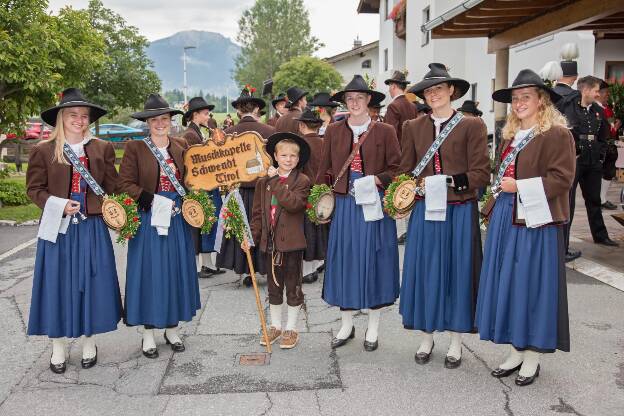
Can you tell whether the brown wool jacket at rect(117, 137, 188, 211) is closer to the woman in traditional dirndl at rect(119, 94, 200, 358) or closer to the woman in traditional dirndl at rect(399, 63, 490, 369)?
the woman in traditional dirndl at rect(119, 94, 200, 358)

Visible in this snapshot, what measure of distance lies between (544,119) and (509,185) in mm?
512

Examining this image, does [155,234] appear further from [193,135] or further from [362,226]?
[193,135]

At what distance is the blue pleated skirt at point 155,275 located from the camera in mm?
4918

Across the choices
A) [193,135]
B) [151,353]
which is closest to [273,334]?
[151,353]

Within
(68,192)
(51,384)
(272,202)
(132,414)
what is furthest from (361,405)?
(68,192)

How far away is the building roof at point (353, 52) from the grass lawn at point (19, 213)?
33911 mm

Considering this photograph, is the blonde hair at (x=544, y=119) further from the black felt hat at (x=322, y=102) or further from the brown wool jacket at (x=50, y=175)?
the black felt hat at (x=322, y=102)

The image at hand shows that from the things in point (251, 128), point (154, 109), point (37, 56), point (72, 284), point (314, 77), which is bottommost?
point (72, 284)

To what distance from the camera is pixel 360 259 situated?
5.05 metres

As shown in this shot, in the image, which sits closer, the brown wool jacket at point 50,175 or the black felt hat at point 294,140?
the brown wool jacket at point 50,175

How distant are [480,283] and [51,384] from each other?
10.6 feet

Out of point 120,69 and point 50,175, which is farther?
point 120,69

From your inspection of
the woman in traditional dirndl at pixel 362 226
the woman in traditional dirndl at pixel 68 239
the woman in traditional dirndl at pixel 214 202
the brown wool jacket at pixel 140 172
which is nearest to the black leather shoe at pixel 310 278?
the woman in traditional dirndl at pixel 214 202

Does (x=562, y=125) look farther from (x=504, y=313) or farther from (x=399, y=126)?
(x=399, y=126)
